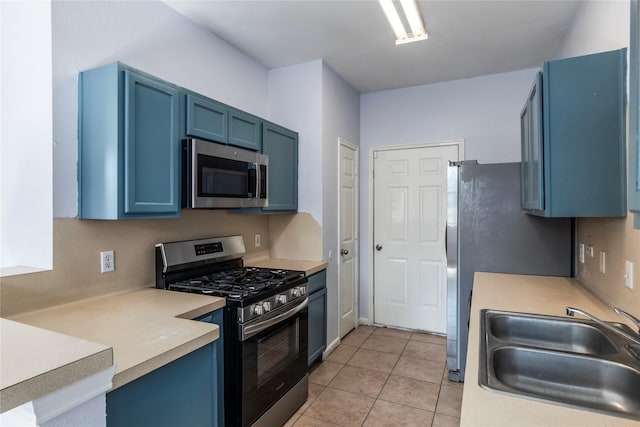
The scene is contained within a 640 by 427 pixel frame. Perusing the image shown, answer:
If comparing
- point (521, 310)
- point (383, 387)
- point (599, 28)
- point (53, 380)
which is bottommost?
point (383, 387)

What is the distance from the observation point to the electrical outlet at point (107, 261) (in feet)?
6.43

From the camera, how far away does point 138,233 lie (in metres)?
2.17

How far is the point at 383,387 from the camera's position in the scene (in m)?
2.78

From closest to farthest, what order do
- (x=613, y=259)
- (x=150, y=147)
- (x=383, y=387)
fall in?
(x=613, y=259), (x=150, y=147), (x=383, y=387)

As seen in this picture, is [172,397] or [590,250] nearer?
[172,397]

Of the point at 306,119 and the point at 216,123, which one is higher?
the point at 306,119

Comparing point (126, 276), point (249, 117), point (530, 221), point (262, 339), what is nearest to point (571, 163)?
point (530, 221)

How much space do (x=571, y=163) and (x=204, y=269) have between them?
2248 mm

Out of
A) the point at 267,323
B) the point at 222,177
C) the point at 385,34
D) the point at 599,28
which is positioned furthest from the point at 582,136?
the point at 222,177

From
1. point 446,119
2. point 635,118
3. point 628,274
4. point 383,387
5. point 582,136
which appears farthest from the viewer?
point 446,119

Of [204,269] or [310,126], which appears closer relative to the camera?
[204,269]

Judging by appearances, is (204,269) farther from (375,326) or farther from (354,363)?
(375,326)

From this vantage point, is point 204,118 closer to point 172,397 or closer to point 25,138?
point 25,138

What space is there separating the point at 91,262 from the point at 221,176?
863 millimetres
